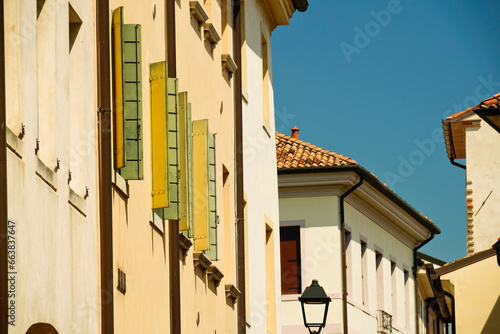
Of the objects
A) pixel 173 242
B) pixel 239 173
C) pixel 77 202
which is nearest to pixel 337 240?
pixel 239 173

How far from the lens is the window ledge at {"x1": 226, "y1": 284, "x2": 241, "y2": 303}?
1948 centimetres

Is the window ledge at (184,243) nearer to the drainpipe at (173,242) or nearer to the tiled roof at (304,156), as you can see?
the drainpipe at (173,242)

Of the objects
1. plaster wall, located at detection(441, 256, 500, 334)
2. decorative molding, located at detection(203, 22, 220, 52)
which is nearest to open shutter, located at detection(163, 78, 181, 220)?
decorative molding, located at detection(203, 22, 220, 52)

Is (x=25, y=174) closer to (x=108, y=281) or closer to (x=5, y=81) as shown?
(x=5, y=81)

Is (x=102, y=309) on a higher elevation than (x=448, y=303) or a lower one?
higher

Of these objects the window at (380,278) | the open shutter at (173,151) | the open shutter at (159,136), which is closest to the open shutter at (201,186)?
the open shutter at (173,151)

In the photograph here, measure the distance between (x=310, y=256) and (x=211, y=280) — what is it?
14278 mm

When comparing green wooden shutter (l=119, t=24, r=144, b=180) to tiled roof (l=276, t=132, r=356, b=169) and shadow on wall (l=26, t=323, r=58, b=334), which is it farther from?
tiled roof (l=276, t=132, r=356, b=169)

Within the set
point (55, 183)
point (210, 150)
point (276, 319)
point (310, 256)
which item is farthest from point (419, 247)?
point (55, 183)

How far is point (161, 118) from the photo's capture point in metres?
13.9

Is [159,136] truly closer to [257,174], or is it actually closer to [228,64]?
[228,64]

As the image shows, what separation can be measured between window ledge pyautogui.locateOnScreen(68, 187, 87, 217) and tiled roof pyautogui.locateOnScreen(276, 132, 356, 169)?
21.5 metres

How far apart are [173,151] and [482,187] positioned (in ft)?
104

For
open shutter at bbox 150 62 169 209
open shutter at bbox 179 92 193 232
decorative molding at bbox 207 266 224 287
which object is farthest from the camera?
decorative molding at bbox 207 266 224 287
